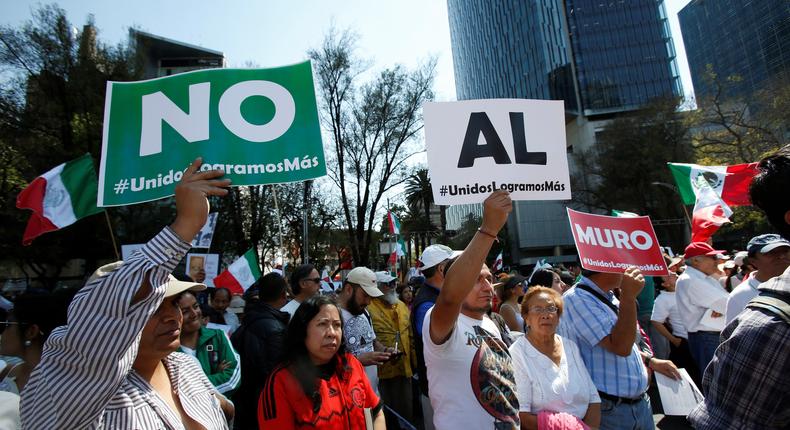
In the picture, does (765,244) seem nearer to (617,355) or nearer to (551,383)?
(617,355)

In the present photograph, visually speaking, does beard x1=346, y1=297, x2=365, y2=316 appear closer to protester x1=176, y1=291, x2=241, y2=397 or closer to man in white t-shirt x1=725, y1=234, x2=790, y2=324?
protester x1=176, y1=291, x2=241, y2=397

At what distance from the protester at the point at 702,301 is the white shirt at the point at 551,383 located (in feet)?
9.46

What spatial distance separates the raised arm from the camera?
7.31ft

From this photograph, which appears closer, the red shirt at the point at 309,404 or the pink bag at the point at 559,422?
the red shirt at the point at 309,404

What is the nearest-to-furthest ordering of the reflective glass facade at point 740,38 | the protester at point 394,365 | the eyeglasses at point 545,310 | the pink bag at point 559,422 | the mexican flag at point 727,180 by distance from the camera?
1. the pink bag at point 559,422
2. the eyeglasses at point 545,310
3. the protester at point 394,365
4. the mexican flag at point 727,180
5. the reflective glass facade at point 740,38

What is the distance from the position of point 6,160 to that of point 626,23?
7345 cm

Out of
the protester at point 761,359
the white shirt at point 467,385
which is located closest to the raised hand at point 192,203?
the white shirt at point 467,385

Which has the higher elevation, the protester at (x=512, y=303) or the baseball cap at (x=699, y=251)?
the baseball cap at (x=699, y=251)

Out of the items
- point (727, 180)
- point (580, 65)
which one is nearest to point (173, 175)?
point (727, 180)

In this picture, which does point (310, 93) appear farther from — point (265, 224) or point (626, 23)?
point (626, 23)

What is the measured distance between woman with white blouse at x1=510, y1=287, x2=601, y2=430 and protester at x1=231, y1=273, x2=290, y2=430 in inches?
71.7

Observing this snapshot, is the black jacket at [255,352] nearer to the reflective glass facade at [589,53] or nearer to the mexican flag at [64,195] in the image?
the mexican flag at [64,195]

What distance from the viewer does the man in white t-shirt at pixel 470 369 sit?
2375mm

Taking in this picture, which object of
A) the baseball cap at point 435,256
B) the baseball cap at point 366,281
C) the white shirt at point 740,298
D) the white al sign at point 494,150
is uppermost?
the white al sign at point 494,150
